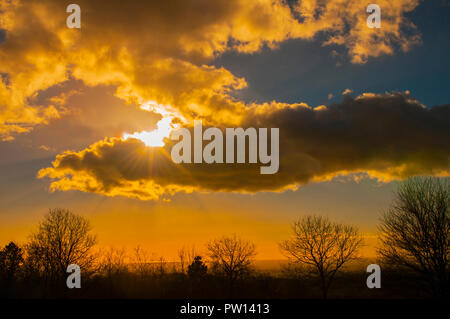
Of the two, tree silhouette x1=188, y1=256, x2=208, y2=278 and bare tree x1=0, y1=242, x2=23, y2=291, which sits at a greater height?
bare tree x1=0, y1=242, x2=23, y2=291

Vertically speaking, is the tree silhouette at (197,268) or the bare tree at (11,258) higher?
the bare tree at (11,258)

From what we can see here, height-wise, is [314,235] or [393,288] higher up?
[314,235]

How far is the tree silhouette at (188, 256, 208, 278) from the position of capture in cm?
7991

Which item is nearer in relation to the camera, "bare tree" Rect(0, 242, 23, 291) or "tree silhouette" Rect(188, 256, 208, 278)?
"bare tree" Rect(0, 242, 23, 291)

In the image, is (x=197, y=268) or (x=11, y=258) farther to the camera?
(x=197, y=268)

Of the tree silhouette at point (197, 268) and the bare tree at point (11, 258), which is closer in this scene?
the bare tree at point (11, 258)

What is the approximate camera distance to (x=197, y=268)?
8056cm

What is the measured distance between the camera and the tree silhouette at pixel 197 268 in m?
79.9
